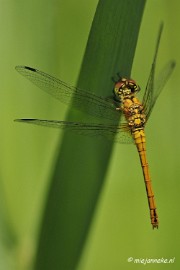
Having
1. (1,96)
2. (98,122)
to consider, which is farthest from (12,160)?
(98,122)

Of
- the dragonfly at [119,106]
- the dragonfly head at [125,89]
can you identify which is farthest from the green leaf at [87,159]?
the dragonfly head at [125,89]

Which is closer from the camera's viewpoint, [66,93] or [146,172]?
[66,93]

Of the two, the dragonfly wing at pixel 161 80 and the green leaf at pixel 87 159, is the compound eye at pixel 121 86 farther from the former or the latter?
the green leaf at pixel 87 159

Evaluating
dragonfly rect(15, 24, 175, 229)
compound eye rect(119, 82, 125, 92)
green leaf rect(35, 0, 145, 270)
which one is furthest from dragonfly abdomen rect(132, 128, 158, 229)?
green leaf rect(35, 0, 145, 270)

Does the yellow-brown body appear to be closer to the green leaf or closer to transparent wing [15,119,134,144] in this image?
transparent wing [15,119,134,144]

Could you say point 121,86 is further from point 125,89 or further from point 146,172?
point 146,172

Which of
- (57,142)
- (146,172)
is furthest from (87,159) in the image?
(146,172)
